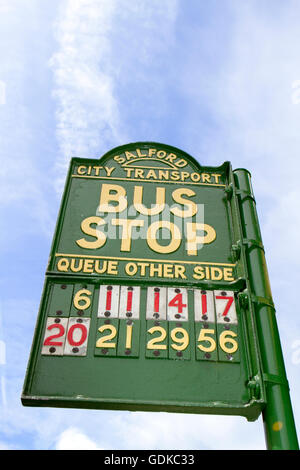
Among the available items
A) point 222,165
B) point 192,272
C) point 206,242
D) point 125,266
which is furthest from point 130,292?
point 222,165

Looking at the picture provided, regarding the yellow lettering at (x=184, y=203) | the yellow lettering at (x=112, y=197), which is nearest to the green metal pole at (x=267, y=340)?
the yellow lettering at (x=184, y=203)

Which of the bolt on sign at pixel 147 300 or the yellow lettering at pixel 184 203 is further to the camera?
the yellow lettering at pixel 184 203

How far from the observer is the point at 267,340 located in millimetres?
5152

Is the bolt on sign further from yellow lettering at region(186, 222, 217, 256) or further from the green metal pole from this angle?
the green metal pole

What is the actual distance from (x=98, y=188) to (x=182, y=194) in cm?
128

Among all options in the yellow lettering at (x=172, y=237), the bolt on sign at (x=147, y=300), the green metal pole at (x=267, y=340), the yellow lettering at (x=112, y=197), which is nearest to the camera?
the green metal pole at (x=267, y=340)

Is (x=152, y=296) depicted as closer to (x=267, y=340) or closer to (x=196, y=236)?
(x=196, y=236)

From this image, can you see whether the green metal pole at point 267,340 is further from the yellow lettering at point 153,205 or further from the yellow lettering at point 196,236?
the yellow lettering at point 153,205

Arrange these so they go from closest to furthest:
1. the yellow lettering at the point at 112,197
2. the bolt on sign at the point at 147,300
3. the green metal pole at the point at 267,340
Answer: the green metal pole at the point at 267,340 < the bolt on sign at the point at 147,300 < the yellow lettering at the point at 112,197

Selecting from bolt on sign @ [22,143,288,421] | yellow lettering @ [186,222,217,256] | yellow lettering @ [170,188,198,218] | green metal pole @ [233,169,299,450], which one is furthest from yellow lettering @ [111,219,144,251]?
green metal pole @ [233,169,299,450]

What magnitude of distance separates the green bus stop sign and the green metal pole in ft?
0.09

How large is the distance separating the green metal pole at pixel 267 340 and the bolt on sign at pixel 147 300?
0.38ft

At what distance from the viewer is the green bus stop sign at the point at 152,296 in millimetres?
4707
